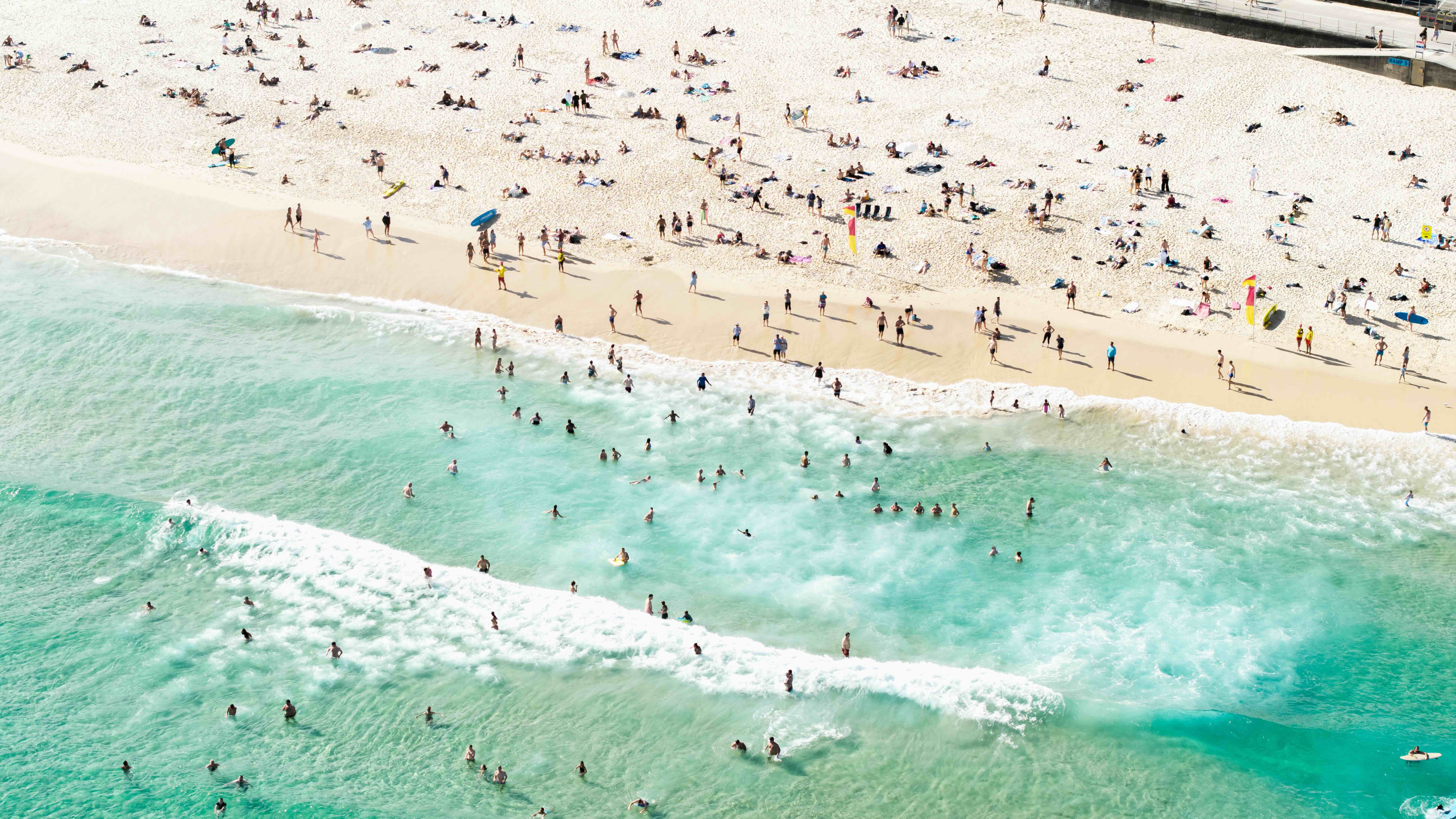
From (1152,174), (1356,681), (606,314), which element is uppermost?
(1152,174)

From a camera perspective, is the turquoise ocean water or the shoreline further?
the shoreline

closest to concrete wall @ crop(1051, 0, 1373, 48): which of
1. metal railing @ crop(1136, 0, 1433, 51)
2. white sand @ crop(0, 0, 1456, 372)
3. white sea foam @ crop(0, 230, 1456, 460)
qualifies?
metal railing @ crop(1136, 0, 1433, 51)

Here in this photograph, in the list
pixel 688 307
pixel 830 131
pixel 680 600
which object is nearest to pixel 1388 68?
pixel 830 131


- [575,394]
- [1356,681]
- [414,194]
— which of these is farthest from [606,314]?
[1356,681]

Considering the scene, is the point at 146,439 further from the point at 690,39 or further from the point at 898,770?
the point at 690,39

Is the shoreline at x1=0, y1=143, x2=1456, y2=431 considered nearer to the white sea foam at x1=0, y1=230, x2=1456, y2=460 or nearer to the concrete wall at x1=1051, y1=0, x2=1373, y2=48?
the white sea foam at x1=0, y1=230, x2=1456, y2=460

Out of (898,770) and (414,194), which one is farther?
(414,194)

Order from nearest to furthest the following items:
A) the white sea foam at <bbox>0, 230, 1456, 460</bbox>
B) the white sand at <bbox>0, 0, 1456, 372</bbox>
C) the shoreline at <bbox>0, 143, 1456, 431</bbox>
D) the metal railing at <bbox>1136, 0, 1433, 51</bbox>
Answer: the white sea foam at <bbox>0, 230, 1456, 460</bbox> < the shoreline at <bbox>0, 143, 1456, 431</bbox> < the white sand at <bbox>0, 0, 1456, 372</bbox> < the metal railing at <bbox>1136, 0, 1433, 51</bbox>
